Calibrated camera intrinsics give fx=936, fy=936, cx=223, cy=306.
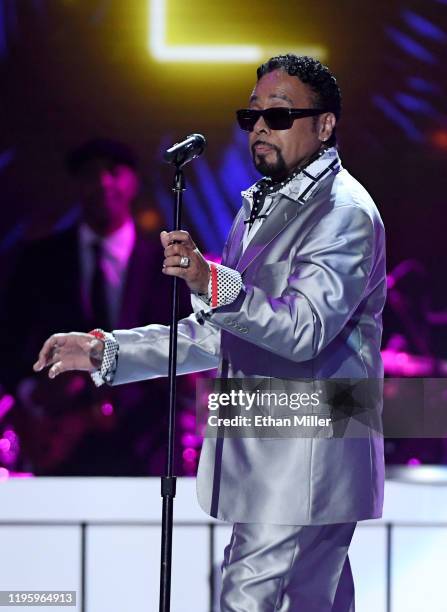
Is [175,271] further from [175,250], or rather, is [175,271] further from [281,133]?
[281,133]

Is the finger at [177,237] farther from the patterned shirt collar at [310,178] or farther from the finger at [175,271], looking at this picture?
the patterned shirt collar at [310,178]

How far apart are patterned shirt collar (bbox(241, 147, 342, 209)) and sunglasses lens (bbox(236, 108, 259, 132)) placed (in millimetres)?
146

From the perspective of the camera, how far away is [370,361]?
182 centimetres

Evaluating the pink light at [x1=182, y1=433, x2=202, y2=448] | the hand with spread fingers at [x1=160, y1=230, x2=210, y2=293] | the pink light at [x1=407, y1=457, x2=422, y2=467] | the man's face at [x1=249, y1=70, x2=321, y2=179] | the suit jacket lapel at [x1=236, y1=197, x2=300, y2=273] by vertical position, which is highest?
the man's face at [x1=249, y1=70, x2=321, y2=179]

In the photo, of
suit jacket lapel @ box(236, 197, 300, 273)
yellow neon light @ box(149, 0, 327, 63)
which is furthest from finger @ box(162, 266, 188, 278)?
yellow neon light @ box(149, 0, 327, 63)

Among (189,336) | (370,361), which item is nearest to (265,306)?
(370,361)

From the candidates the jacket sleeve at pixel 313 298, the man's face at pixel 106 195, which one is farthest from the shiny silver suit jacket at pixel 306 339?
the man's face at pixel 106 195

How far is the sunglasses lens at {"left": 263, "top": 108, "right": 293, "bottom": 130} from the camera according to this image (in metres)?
1.85

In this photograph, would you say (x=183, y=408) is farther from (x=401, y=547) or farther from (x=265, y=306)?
(x=265, y=306)

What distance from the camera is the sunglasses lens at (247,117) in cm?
188

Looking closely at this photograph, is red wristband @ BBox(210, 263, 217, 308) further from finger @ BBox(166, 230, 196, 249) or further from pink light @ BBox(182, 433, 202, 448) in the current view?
pink light @ BBox(182, 433, 202, 448)

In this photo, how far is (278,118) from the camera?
1859 mm

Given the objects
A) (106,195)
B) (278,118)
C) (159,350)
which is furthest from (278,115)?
(106,195)

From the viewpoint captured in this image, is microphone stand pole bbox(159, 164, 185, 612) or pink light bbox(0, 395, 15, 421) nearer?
microphone stand pole bbox(159, 164, 185, 612)
